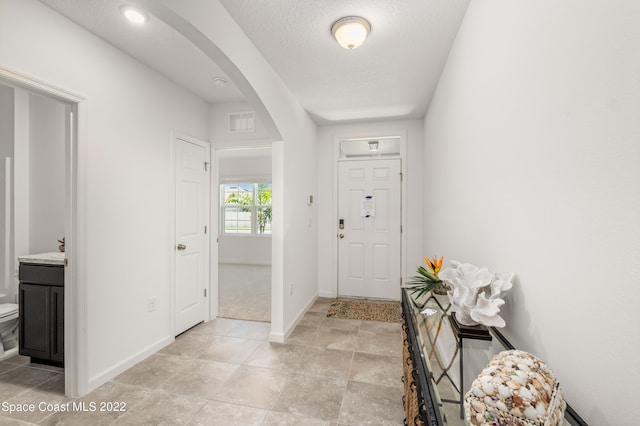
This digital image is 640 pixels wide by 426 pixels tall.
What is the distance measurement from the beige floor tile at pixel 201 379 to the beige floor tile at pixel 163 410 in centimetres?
6

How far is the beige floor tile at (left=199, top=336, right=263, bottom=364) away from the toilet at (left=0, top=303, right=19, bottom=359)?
1.68m

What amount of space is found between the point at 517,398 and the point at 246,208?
23.5 feet

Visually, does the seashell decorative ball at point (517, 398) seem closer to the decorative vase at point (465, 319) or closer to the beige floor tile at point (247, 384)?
the decorative vase at point (465, 319)

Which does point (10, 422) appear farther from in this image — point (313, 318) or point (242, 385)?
point (313, 318)

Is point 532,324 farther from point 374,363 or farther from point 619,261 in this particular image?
point 374,363

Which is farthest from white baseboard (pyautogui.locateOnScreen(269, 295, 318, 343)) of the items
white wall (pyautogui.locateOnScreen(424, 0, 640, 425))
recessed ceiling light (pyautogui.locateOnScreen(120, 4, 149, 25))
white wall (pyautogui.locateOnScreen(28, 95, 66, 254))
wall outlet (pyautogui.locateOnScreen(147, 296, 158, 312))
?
recessed ceiling light (pyautogui.locateOnScreen(120, 4, 149, 25))

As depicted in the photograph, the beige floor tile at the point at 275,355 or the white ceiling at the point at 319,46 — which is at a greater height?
the white ceiling at the point at 319,46

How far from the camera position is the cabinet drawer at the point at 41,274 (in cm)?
220

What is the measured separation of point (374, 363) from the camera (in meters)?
2.37

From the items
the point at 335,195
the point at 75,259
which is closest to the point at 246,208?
the point at 335,195

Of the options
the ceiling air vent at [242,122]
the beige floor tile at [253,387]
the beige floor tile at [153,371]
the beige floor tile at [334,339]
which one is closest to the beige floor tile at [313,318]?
the beige floor tile at [334,339]

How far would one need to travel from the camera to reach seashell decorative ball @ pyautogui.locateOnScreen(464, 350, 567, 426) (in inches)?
22.1

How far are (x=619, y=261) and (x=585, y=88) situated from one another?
432 mm

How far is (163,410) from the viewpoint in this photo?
180 cm
